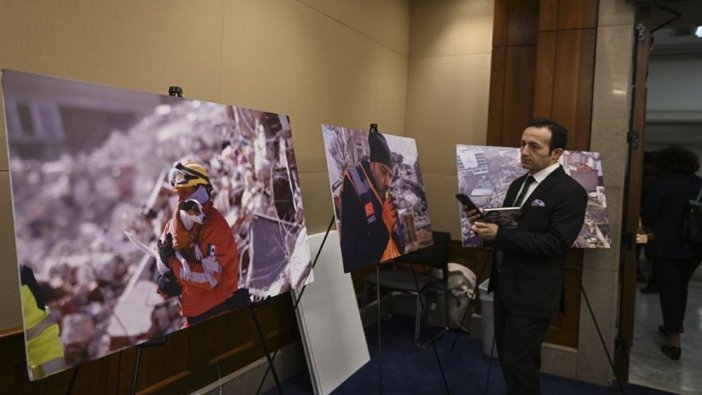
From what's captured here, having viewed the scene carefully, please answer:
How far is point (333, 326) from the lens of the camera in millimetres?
3227

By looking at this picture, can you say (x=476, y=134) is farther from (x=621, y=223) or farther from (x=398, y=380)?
(x=398, y=380)

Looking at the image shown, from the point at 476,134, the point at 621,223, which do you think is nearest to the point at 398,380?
the point at 621,223

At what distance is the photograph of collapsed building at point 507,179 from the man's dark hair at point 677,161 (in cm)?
121

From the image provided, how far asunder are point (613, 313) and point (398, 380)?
4.94 ft

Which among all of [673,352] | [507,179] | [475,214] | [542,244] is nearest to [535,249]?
[542,244]

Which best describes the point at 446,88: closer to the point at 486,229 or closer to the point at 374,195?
the point at 374,195

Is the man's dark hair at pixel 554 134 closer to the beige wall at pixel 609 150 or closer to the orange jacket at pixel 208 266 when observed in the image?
the beige wall at pixel 609 150

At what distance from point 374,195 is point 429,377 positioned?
1.54 metres

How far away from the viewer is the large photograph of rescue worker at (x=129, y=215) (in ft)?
3.97

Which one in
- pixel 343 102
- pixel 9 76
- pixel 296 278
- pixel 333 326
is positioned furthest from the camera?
pixel 343 102

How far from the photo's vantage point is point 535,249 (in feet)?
7.30

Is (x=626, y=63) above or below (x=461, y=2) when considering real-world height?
below

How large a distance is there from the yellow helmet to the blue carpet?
6.04ft

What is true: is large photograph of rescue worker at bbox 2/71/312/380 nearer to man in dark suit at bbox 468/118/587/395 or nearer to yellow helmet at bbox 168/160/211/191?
yellow helmet at bbox 168/160/211/191
